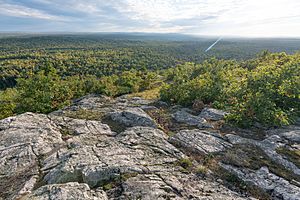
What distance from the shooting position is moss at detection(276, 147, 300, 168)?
10.1 metres

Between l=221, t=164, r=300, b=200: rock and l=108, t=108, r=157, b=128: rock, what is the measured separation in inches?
241

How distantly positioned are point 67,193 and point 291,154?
386 inches

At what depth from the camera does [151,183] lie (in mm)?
8172

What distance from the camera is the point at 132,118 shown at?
1527 cm

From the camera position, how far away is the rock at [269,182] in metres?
8.01

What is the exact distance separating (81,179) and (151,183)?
2627 mm

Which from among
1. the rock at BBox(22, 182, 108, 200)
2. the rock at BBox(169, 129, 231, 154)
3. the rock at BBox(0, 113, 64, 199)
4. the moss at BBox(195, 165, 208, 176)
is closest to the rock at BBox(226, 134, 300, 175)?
the rock at BBox(169, 129, 231, 154)

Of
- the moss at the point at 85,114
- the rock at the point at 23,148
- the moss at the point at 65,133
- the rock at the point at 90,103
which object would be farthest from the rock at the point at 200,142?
the rock at the point at 90,103

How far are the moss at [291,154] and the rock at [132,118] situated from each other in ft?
22.7

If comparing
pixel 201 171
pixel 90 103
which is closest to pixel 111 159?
pixel 201 171

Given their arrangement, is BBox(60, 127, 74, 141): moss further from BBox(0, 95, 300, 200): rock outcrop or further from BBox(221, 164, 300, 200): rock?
BBox(221, 164, 300, 200): rock

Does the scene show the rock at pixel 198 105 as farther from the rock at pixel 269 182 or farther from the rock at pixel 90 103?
the rock at pixel 269 182

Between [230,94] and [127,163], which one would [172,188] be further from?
[230,94]

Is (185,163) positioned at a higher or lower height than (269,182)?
higher
